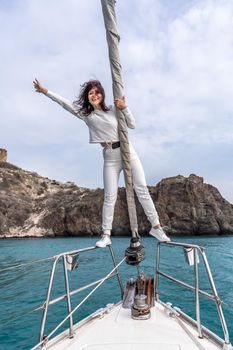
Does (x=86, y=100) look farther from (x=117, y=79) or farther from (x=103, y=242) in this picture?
(x=103, y=242)

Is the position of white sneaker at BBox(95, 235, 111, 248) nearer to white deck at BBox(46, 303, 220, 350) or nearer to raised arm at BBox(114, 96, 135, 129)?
white deck at BBox(46, 303, 220, 350)

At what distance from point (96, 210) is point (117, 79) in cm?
6000

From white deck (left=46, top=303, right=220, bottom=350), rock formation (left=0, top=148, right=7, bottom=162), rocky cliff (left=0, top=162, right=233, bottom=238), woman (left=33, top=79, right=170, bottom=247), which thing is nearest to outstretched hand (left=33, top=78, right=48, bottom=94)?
woman (left=33, top=79, right=170, bottom=247)

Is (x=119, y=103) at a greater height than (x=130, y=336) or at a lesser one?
greater

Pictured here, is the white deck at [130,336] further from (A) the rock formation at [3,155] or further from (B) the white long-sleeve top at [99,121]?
(A) the rock formation at [3,155]

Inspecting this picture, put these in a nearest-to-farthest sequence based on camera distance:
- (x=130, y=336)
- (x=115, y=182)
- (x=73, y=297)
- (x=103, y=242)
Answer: (x=130, y=336) → (x=103, y=242) → (x=115, y=182) → (x=73, y=297)

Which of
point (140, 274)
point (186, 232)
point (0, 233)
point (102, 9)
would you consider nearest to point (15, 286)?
point (140, 274)

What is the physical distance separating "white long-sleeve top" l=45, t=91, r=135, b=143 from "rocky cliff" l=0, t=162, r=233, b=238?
175 ft

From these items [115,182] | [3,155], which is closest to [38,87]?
[115,182]

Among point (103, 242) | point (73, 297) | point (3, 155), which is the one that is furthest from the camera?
point (3, 155)

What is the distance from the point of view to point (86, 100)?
15.9 ft

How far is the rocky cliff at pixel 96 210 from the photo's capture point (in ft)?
190

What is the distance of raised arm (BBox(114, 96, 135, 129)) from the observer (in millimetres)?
4438

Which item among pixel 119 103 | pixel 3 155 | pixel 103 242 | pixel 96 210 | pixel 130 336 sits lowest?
pixel 130 336
